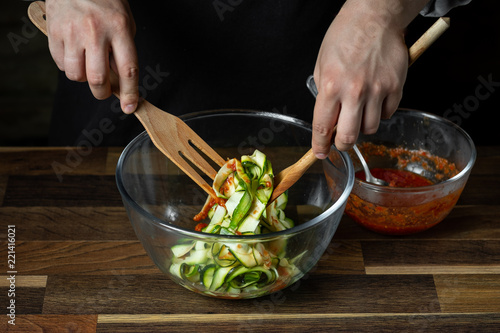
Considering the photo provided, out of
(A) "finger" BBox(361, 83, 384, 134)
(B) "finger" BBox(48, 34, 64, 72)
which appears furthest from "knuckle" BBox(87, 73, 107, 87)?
(A) "finger" BBox(361, 83, 384, 134)

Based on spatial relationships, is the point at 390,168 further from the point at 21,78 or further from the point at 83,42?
the point at 21,78

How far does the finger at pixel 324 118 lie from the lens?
102 centimetres

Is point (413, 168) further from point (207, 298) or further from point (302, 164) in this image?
point (207, 298)

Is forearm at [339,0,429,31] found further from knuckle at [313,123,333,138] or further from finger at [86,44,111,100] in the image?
finger at [86,44,111,100]

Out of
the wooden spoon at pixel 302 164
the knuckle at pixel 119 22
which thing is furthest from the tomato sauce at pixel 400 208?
the knuckle at pixel 119 22

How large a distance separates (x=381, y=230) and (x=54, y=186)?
0.77m

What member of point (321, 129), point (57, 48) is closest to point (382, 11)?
point (321, 129)

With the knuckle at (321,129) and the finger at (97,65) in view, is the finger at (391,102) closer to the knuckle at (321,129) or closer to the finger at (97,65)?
the knuckle at (321,129)

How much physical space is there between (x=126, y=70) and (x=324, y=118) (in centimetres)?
38

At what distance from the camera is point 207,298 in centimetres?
110

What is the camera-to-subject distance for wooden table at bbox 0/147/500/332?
3.48ft

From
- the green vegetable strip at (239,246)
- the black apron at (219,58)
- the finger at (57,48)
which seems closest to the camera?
the green vegetable strip at (239,246)

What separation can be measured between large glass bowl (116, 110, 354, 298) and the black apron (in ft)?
1.06

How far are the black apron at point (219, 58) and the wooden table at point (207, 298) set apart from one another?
33 centimetres
